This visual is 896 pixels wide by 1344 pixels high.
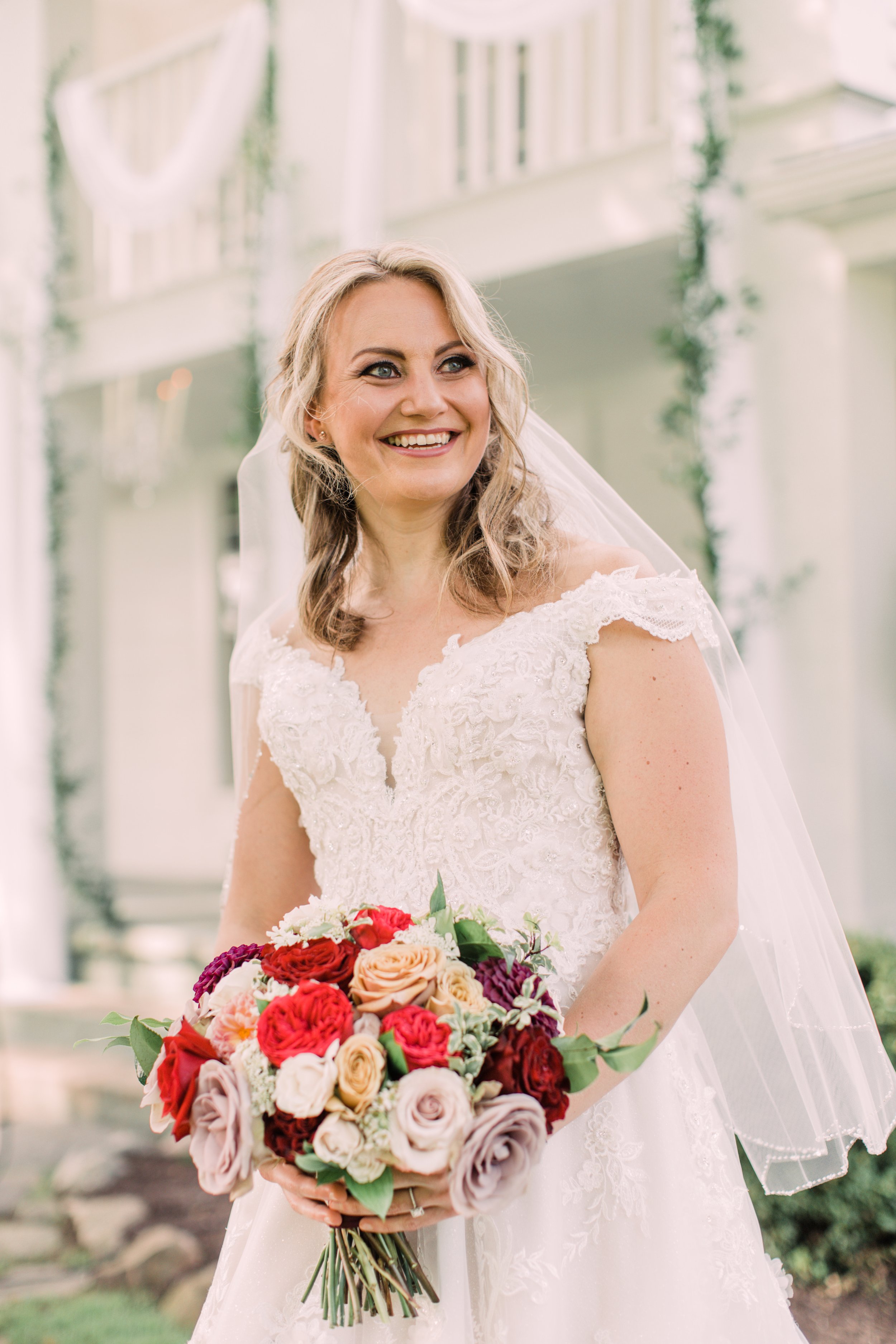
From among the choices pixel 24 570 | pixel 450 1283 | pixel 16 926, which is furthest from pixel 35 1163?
pixel 450 1283

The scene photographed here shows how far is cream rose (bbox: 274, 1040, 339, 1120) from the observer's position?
4.59 feet

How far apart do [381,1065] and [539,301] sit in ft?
19.1

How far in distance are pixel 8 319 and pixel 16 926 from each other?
4.09 m

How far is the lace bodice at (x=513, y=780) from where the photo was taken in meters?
1.94

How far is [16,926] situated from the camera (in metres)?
8.09

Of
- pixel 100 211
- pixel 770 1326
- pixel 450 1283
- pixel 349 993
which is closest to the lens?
pixel 349 993

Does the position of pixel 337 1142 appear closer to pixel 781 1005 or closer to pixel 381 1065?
pixel 381 1065

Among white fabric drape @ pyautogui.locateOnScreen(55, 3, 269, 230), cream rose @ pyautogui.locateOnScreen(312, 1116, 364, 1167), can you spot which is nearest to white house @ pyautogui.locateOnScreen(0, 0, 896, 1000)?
white fabric drape @ pyautogui.locateOnScreen(55, 3, 269, 230)

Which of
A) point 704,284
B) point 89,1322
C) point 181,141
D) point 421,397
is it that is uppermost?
point 181,141

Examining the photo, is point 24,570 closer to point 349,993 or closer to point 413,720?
point 413,720

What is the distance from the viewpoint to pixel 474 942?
1567 millimetres

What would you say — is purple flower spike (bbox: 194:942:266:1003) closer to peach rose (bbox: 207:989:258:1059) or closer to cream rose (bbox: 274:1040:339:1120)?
peach rose (bbox: 207:989:258:1059)

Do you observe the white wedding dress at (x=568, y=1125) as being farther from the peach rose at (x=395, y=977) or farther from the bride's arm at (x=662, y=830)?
the peach rose at (x=395, y=977)

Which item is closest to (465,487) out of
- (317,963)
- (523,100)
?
(317,963)
